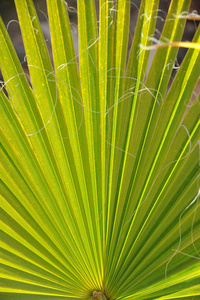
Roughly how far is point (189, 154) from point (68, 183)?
1.13ft

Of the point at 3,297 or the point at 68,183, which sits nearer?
the point at 3,297

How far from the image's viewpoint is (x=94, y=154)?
2.90 ft

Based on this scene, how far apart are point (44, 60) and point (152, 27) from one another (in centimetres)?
30

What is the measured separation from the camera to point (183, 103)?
0.84 m

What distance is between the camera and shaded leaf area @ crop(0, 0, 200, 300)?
81 cm

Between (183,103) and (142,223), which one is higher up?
(183,103)

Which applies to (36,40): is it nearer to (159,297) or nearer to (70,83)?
(70,83)

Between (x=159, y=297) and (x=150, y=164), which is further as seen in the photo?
(x=150, y=164)

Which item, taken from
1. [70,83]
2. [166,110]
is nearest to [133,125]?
[166,110]

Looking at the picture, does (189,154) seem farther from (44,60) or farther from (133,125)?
(44,60)

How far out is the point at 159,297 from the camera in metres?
0.75

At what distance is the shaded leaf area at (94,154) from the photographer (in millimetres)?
805

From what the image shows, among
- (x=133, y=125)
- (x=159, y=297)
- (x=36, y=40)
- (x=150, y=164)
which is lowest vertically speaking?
(x=159, y=297)

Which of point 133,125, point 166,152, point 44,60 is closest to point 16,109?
point 44,60
